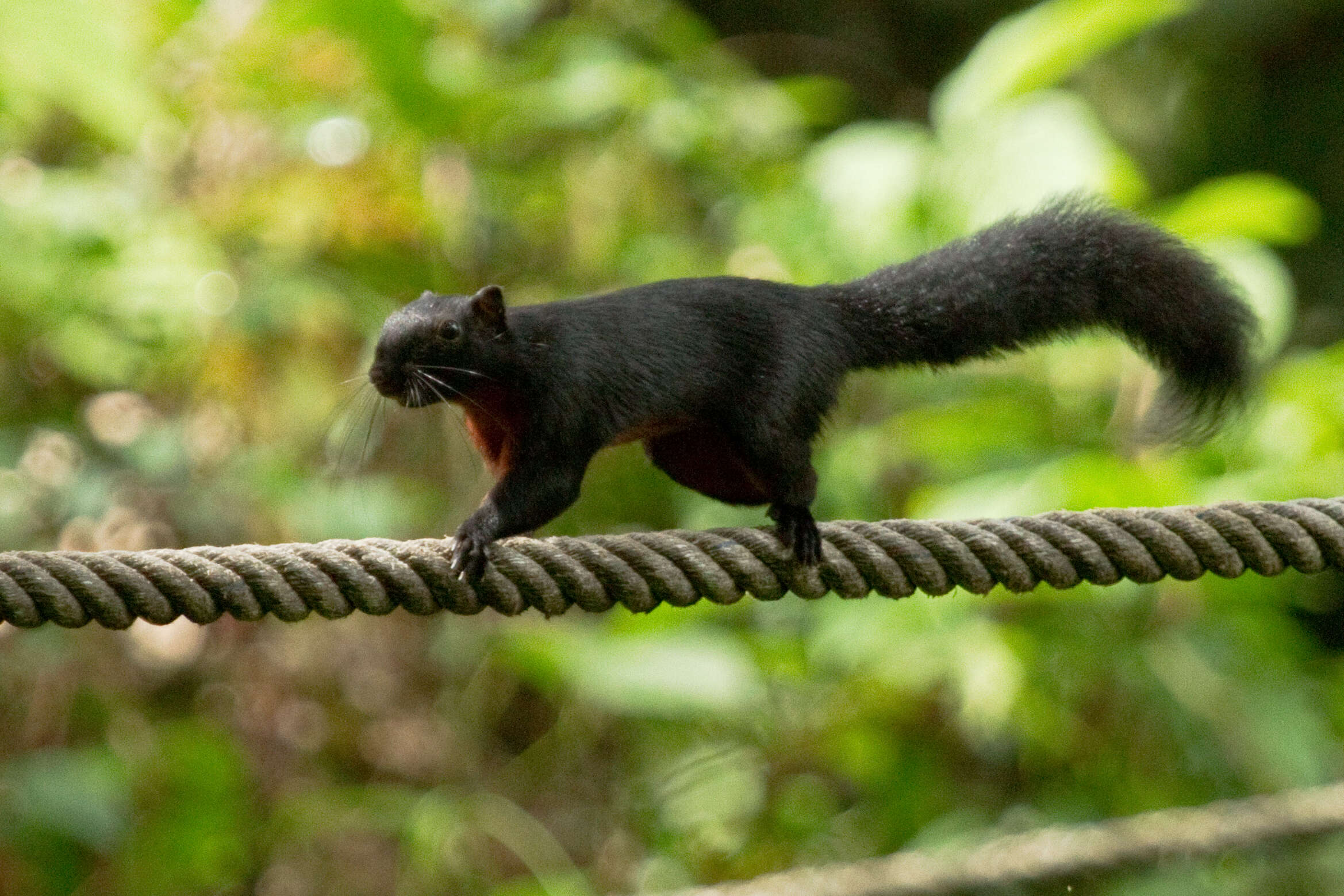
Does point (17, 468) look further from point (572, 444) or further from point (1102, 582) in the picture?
point (1102, 582)

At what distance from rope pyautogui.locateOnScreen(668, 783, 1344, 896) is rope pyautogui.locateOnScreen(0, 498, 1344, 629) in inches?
63.3

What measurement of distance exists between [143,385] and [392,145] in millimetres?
1074

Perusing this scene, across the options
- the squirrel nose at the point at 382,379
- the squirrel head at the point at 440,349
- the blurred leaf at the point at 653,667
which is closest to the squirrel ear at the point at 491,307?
the squirrel head at the point at 440,349

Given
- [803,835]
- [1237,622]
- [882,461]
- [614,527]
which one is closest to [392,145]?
[614,527]

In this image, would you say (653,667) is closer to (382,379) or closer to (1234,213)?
(382,379)

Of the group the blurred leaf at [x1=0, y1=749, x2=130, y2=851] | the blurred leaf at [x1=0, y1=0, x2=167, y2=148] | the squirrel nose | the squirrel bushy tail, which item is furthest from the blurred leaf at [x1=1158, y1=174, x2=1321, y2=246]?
the blurred leaf at [x1=0, y1=749, x2=130, y2=851]

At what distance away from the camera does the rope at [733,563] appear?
1.82 m

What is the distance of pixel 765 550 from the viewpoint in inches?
81.6

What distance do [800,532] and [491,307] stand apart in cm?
61

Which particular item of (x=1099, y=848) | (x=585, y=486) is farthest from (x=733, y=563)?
(x=585, y=486)

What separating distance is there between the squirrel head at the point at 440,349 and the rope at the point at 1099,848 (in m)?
1.75

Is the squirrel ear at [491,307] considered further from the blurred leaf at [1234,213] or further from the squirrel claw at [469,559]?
the blurred leaf at [1234,213]

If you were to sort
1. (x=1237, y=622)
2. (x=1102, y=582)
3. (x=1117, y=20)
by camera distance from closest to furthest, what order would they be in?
(x=1102, y=582) < (x=1117, y=20) < (x=1237, y=622)

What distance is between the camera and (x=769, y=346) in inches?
89.4
